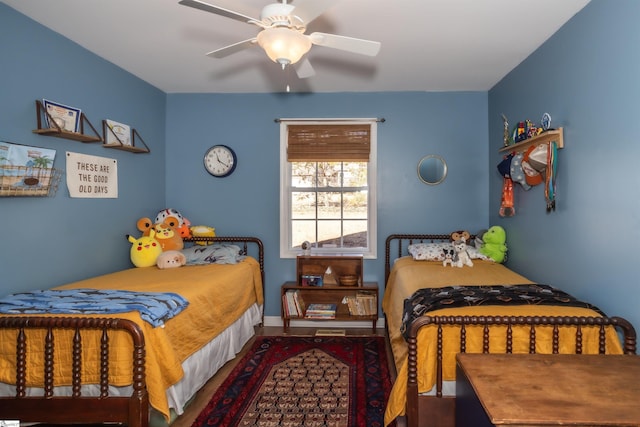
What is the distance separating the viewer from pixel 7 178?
2203 mm

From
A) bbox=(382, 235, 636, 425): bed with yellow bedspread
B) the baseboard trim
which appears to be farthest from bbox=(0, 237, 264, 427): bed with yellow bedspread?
bbox=(382, 235, 636, 425): bed with yellow bedspread

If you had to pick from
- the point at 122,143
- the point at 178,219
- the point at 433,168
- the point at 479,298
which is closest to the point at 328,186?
the point at 433,168

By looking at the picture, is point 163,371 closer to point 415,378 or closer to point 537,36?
point 415,378

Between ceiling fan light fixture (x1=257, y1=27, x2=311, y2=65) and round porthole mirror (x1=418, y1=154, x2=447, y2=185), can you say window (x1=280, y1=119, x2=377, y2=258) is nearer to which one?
round porthole mirror (x1=418, y1=154, x2=447, y2=185)

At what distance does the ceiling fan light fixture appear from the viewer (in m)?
1.73

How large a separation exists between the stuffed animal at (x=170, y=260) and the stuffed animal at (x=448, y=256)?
2313 millimetres

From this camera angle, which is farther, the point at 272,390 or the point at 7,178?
the point at 272,390

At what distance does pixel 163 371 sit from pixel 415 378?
1.26 m

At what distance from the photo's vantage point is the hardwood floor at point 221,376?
2.24 m

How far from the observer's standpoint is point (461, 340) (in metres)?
1.79

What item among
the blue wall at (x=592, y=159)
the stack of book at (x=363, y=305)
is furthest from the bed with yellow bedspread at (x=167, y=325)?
the blue wall at (x=592, y=159)

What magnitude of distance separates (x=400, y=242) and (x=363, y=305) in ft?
2.46

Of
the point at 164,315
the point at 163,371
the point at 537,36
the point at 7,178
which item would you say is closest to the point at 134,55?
the point at 7,178

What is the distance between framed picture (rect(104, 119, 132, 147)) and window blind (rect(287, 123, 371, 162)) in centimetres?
150
